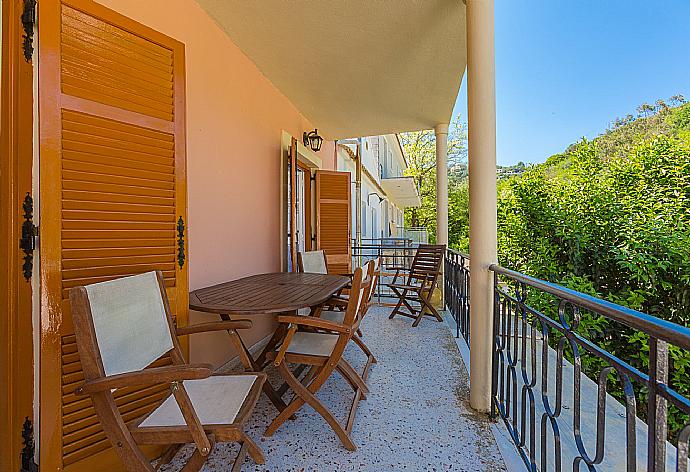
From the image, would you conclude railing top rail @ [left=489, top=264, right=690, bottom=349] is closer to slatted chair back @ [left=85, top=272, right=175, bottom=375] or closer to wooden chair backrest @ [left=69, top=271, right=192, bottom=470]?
wooden chair backrest @ [left=69, top=271, right=192, bottom=470]

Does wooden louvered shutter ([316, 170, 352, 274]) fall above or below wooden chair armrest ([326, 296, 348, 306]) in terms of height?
above

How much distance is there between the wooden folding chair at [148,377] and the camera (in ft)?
3.95

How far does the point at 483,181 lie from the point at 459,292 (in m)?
2.05

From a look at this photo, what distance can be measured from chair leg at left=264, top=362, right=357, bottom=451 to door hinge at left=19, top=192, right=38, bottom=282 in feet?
3.85

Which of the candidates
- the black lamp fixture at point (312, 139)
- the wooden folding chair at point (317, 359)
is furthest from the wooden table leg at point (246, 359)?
the black lamp fixture at point (312, 139)

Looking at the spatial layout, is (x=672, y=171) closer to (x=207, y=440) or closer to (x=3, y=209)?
(x=207, y=440)

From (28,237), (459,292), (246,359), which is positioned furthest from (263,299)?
(459,292)

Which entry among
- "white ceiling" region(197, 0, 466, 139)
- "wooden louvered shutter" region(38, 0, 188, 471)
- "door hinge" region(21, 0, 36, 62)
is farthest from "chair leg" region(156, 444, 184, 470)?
"white ceiling" region(197, 0, 466, 139)

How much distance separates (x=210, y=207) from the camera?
2684mm

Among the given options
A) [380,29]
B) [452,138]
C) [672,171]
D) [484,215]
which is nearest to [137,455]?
[484,215]

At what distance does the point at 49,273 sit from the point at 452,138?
2217 cm

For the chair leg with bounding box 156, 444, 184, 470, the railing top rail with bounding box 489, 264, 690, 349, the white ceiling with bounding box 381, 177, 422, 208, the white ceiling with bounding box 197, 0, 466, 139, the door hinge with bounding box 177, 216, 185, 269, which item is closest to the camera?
A: the railing top rail with bounding box 489, 264, 690, 349

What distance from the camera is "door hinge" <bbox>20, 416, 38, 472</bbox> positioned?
1.36 metres

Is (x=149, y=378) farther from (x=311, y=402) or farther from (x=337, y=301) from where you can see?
(x=337, y=301)
